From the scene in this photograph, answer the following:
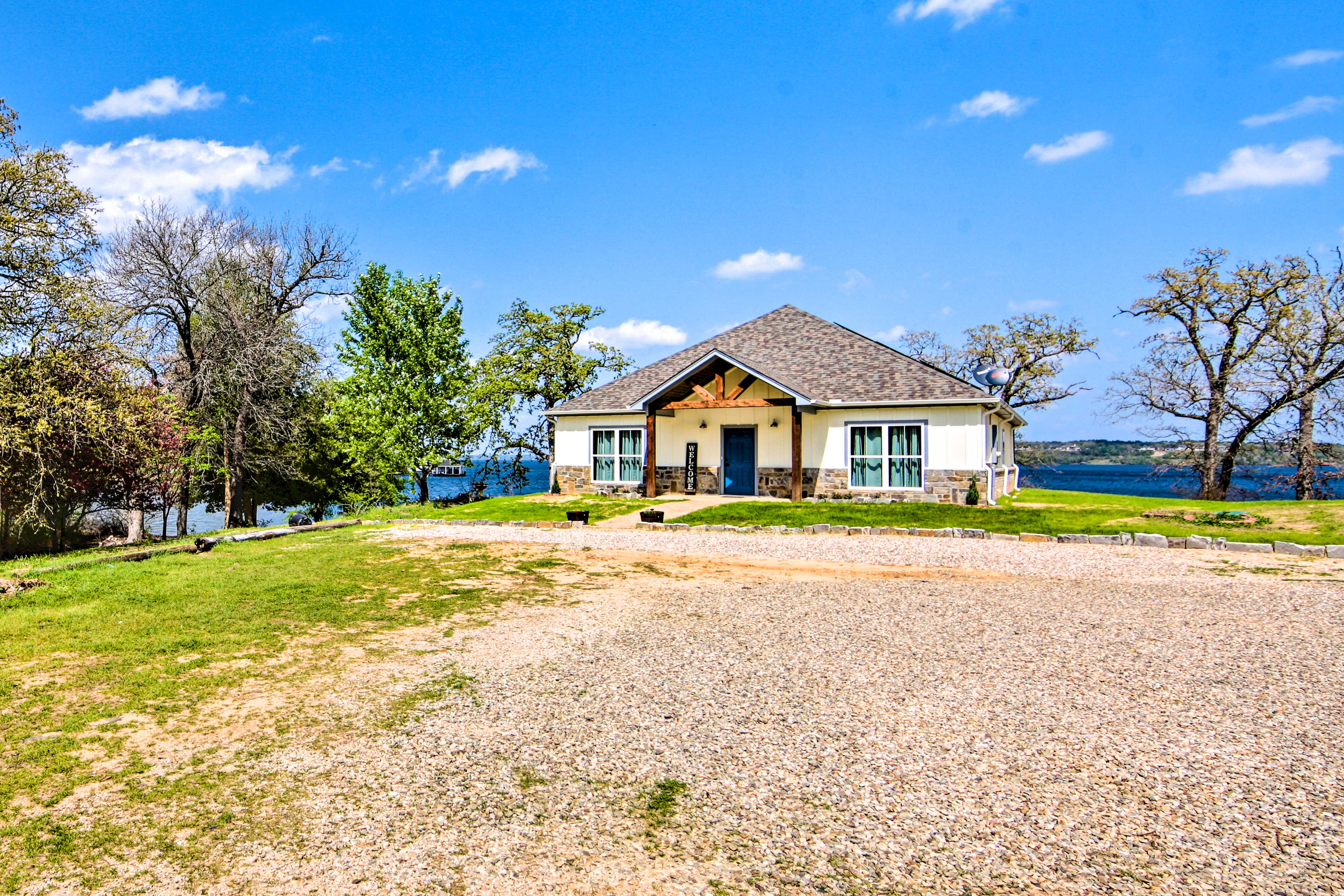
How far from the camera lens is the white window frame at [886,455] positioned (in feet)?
70.8

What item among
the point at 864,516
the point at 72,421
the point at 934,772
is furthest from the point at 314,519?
the point at 934,772

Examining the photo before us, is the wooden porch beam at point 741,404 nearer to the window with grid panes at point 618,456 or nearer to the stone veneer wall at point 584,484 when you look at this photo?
the window with grid panes at point 618,456

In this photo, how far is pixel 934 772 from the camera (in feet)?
15.3

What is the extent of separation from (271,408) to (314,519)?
9239mm

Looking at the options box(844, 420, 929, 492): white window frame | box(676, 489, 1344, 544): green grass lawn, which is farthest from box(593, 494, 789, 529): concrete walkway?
box(844, 420, 929, 492): white window frame

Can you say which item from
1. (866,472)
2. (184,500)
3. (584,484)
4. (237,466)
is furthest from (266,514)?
(866,472)

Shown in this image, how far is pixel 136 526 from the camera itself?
83.3 ft

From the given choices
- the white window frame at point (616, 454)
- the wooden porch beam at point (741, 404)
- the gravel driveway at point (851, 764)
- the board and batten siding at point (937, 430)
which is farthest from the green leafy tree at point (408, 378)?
the gravel driveway at point (851, 764)

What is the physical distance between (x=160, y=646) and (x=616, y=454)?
62.5 ft

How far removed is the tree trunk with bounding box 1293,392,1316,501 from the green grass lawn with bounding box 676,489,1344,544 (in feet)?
17.8

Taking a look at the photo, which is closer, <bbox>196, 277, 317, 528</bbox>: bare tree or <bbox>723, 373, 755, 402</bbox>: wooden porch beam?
<bbox>723, 373, 755, 402</bbox>: wooden porch beam

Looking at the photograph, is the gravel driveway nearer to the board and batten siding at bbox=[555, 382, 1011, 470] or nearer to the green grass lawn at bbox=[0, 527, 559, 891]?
the green grass lawn at bbox=[0, 527, 559, 891]

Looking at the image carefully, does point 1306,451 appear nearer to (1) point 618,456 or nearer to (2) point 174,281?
(1) point 618,456

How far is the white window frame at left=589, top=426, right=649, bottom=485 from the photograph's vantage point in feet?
84.3
